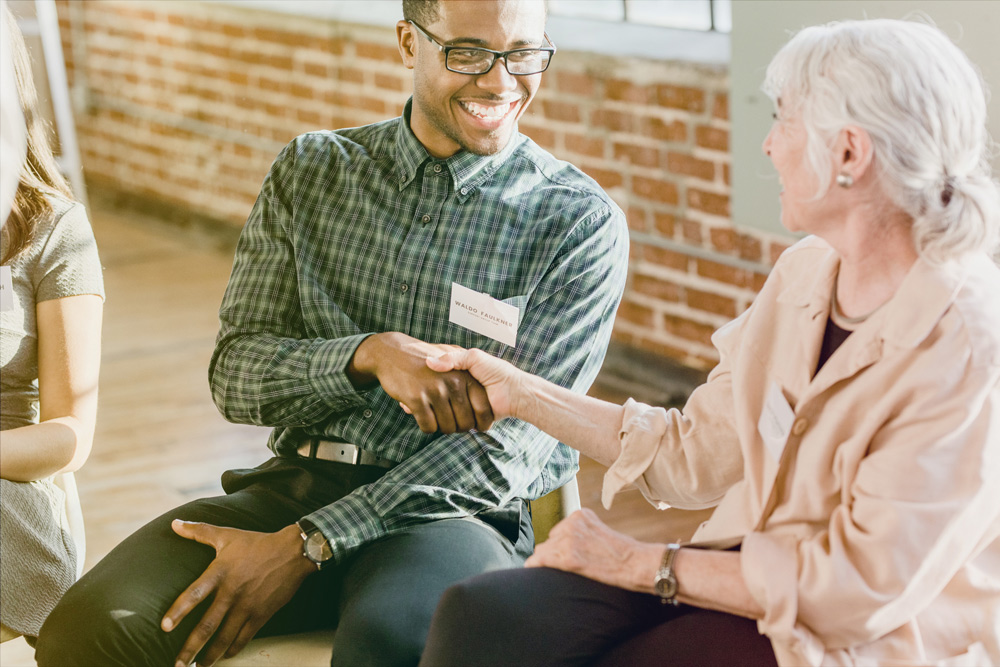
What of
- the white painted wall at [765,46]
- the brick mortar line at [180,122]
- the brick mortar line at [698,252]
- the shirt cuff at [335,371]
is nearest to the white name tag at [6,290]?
the shirt cuff at [335,371]

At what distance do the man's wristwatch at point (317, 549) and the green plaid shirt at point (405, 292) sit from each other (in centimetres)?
1

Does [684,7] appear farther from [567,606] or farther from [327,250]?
[567,606]

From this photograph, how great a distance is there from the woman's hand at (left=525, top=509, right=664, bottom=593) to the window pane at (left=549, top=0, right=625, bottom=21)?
10.8 ft

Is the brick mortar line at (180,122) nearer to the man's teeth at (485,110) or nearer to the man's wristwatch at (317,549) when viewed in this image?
the man's teeth at (485,110)

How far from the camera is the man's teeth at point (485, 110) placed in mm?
1913

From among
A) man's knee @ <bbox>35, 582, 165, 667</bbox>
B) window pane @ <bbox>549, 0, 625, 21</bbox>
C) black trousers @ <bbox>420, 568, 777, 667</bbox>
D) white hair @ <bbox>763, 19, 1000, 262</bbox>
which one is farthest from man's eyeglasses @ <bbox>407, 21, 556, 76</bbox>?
window pane @ <bbox>549, 0, 625, 21</bbox>

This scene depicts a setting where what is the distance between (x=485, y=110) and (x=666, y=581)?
0.88 metres

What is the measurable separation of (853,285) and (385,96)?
4.05 metres

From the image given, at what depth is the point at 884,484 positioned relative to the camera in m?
1.29

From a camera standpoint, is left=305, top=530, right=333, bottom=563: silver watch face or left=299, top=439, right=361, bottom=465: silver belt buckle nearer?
left=305, top=530, right=333, bottom=563: silver watch face

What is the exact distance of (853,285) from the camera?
1.45 metres

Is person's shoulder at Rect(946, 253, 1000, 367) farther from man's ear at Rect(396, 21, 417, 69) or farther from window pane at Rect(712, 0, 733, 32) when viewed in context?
window pane at Rect(712, 0, 733, 32)

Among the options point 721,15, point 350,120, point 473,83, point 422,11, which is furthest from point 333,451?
point 350,120

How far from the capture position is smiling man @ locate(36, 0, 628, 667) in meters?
1.67
